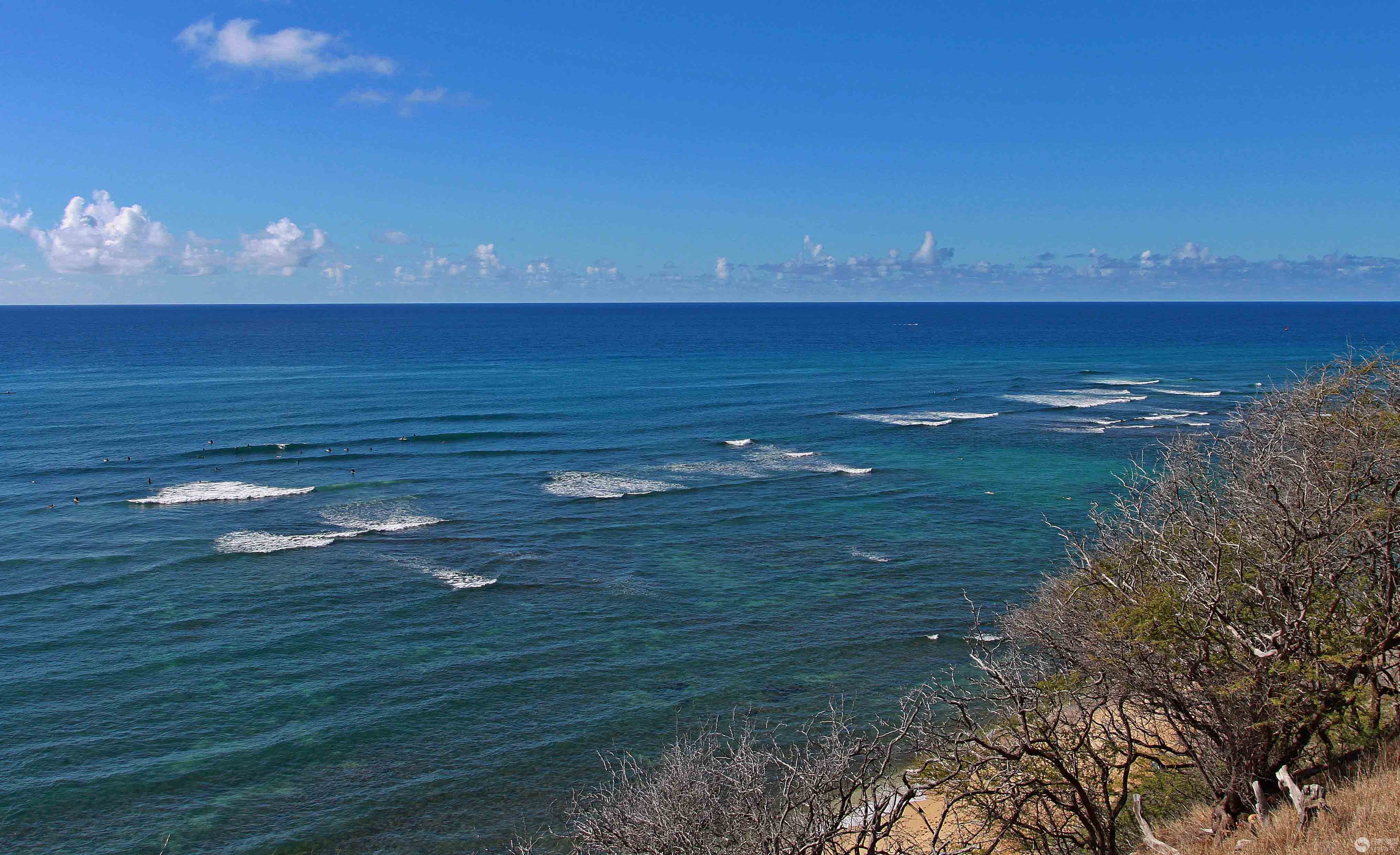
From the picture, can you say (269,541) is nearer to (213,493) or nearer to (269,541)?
(269,541)

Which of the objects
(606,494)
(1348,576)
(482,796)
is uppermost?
(1348,576)

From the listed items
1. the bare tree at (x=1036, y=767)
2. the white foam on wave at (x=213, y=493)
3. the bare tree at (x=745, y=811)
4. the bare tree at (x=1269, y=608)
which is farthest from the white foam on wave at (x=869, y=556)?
the white foam on wave at (x=213, y=493)

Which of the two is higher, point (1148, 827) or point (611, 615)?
point (1148, 827)

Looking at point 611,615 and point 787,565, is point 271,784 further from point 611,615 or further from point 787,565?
point 787,565

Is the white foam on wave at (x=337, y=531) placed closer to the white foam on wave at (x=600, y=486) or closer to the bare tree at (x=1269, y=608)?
the white foam on wave at (x=600, y=486)

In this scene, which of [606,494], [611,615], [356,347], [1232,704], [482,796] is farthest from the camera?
[356,347]

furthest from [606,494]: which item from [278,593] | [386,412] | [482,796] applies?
[386,412]
